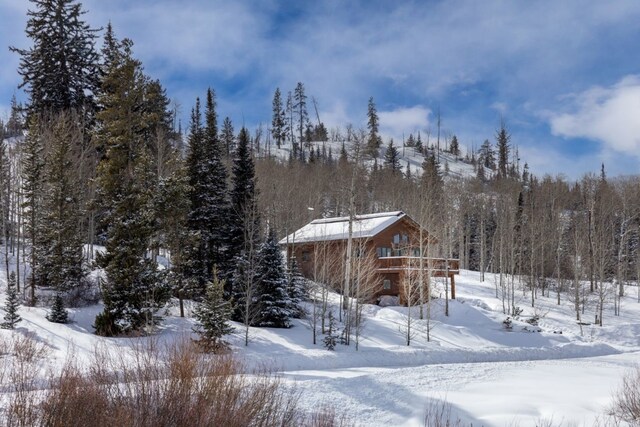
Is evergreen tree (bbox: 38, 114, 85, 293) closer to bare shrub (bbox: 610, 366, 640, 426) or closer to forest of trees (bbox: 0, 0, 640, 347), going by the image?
forest of trees (bbox: 0, 0, 640, 347)

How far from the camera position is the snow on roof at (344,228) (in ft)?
114

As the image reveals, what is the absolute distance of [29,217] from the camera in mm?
24828

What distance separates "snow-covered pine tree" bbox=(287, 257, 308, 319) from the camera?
26.6 meters

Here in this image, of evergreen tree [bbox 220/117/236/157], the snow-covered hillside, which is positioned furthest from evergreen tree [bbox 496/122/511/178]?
evergreen tree [bbox 220/117/236/157]

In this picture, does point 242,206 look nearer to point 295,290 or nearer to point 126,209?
point 295,290

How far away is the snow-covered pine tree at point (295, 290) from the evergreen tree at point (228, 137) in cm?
5061

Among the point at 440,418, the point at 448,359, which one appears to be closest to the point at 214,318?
the point at 448,359

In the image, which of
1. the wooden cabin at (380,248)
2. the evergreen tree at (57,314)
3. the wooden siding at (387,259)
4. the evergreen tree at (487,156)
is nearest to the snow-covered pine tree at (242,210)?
the wooden siding at (387,259)

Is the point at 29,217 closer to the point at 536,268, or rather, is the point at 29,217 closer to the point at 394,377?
the point at 394,377

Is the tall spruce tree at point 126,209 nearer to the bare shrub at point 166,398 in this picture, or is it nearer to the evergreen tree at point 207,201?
the evergreen tree at point 207,201

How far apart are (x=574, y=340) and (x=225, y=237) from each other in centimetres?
2196

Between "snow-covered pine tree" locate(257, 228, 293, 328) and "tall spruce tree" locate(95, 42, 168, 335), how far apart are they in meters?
4.96

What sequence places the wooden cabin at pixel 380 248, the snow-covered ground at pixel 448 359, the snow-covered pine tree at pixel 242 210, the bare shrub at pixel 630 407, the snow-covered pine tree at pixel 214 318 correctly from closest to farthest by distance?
the bare shrub at pixel 630 407
the snow-covered ground at pixel 448 359
the snow-covered pine tree at pixel 214 318
the snow-covered pine tree at pixel 242 210
the wooden cabin at pixel 380 248

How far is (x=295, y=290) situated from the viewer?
2744 cm
